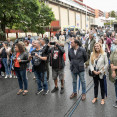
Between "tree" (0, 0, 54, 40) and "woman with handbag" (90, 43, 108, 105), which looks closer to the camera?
"woman with handbag" (90, 43, 108, 105)

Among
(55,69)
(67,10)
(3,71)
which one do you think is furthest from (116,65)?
(67,10)

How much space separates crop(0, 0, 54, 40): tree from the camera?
13984 millimetres

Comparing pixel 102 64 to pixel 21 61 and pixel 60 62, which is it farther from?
pixel 21 61

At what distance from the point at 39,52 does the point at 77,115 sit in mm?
2508

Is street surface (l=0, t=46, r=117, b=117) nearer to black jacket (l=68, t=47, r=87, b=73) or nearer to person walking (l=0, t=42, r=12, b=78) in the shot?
black jacket (l=68, t=47, r=87, b=73)

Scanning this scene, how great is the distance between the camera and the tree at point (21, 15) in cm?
1398

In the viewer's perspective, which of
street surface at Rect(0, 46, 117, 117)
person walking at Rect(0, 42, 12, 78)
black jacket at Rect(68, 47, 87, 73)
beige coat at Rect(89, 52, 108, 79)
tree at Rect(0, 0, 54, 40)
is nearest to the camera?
street surface at Rect(0, 46, 117, 117)

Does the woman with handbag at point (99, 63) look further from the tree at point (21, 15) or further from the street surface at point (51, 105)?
the tree at point (21, 15)

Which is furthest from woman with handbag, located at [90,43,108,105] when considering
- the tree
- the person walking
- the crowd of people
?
the tree

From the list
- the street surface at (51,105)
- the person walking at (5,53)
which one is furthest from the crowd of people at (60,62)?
the person walking at (5,53)

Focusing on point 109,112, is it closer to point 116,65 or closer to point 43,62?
point 116,65

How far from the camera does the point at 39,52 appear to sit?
5.95m

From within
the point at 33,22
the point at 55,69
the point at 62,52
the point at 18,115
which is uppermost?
the point at 33,22

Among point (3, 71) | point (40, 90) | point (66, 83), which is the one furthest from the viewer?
point (3, 71)
